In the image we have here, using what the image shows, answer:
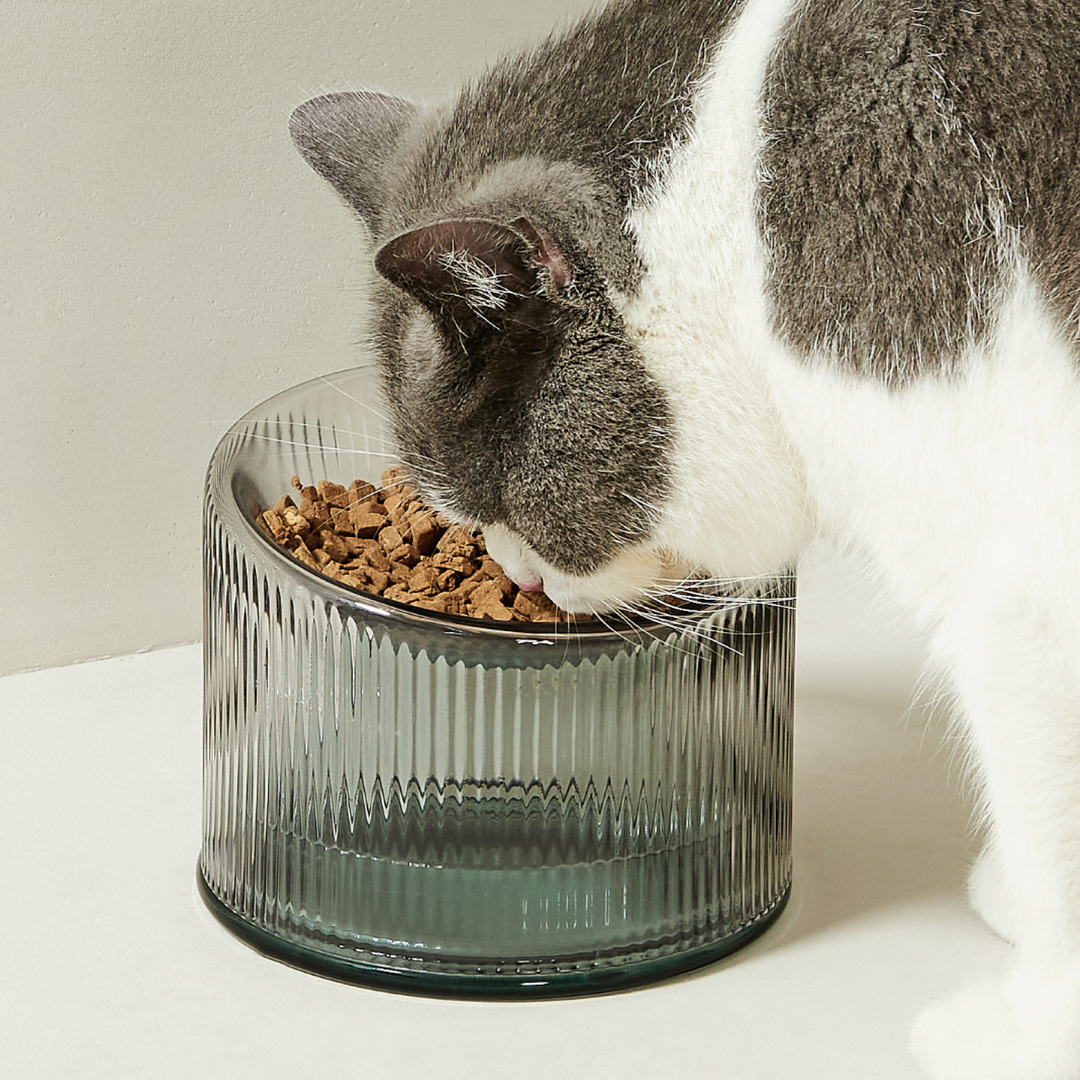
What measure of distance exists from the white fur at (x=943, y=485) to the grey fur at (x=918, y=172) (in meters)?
0.01

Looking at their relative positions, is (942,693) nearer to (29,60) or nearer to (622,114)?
(622,114)

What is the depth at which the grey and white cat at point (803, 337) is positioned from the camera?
766 millimetres

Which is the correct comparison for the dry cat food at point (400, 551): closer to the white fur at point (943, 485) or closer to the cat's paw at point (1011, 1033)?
the white fur at point (943, 485)

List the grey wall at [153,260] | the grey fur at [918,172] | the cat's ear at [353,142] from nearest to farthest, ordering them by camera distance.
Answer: the grey fur at [918,172] < the cat's ear at [353,142] < the grey wall at [153,260]

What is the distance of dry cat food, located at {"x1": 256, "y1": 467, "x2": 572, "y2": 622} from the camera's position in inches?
37.8

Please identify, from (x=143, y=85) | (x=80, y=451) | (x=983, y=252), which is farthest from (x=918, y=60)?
(x=80, y=451)

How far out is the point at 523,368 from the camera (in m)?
0.86

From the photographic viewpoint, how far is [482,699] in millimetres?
927

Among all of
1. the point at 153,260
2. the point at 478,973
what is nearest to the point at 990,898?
the point at 478,973

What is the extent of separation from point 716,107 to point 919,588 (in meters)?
0.28

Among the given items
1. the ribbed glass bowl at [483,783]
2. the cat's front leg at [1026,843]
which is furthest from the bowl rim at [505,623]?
the cat's front leg at [1026,843]

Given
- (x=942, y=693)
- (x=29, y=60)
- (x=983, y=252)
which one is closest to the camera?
(x=983, y=252)

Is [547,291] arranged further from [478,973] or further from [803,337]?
→ [478,973]

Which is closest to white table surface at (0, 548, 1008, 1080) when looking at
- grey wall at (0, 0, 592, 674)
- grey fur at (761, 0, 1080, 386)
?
grey wall at (0, 0, 592, 674)
